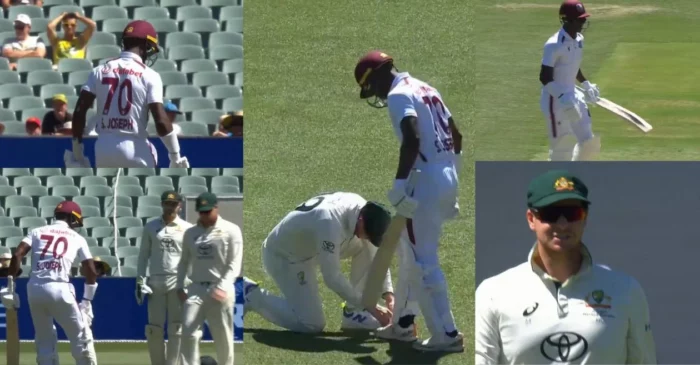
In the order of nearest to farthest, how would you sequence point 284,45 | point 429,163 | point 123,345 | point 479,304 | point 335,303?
point 479,304
point 429,163
point 335,303
point 123,345
point 284,45

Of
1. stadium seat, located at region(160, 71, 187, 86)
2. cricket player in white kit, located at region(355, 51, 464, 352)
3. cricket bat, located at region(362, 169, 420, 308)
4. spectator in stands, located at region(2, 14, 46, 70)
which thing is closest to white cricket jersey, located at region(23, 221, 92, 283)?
cricket bat, located at region(362, 169, 420, 308)

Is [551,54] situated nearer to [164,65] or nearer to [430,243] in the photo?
[430,243]

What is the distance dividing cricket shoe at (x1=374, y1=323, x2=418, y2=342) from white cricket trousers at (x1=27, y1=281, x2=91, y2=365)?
199 centimetres

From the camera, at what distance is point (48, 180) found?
11.4m

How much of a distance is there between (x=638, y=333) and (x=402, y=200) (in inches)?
127

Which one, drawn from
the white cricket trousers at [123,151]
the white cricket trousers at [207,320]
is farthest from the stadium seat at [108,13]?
the white cricket trousers at [207,320]

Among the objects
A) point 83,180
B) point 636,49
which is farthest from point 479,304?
point 636,49

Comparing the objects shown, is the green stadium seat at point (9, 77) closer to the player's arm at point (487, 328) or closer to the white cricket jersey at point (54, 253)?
the white cricket jersey at point (54, 253)

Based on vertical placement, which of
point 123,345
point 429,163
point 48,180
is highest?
point 429,163

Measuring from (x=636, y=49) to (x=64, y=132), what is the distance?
21.2ft

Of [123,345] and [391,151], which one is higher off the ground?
[391,151]

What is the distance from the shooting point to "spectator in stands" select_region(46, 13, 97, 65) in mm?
12844

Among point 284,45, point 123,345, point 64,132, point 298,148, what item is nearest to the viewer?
point 123,345

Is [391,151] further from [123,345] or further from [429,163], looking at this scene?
[429,163]
